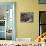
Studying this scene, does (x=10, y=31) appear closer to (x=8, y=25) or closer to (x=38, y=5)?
(x=8, y=25)

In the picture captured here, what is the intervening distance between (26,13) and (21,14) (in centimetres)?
18

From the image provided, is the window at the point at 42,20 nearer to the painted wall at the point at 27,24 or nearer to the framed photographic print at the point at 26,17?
the painted wall at the point at 27,24

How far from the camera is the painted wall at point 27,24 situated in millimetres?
4816

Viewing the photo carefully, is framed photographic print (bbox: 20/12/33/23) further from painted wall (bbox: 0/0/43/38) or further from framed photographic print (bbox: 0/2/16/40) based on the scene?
framed photographic print (bbox: 0/2/16/40)

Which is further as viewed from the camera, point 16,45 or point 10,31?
point 10,31

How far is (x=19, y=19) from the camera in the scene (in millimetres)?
4891

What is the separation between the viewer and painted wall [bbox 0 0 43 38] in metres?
4.82

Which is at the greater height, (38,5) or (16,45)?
(38,5)

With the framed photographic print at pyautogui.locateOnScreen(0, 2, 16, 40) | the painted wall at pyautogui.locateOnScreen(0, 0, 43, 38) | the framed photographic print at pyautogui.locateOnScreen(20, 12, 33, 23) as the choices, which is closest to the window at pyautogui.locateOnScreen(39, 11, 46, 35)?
the painted wall at pyautogui.locateOnScreen(0, 0, 43, 38)

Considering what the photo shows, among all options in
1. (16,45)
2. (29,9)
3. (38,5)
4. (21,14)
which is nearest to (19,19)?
(21,14)

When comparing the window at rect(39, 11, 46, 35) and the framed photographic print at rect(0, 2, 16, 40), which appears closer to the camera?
the window at rect(39, 11, 46, 35)

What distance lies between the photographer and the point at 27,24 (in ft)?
16.0

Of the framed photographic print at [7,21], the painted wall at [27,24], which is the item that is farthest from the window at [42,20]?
the framed photographic print at [7,21]

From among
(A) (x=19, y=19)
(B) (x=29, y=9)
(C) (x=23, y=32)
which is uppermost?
(B) (x=29, y=9)
